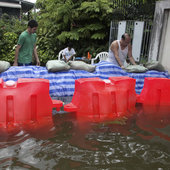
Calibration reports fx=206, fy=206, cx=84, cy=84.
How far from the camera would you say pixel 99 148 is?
273 centimetres

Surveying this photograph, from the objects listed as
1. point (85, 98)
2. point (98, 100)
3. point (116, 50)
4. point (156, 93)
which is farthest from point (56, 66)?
point (156, 93)

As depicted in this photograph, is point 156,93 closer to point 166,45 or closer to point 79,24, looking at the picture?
point 166,45

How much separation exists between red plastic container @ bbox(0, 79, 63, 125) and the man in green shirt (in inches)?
50.7

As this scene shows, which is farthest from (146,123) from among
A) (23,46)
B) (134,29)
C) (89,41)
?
(89,41)

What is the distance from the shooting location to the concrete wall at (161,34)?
20.7ft

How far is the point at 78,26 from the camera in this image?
10227mm

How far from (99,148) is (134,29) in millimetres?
5473

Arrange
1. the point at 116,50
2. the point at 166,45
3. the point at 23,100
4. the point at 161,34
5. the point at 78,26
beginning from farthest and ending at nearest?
the point at 78,26
the point at 161,34
the point at 166,45
the point at 116,50
the point at 23,100

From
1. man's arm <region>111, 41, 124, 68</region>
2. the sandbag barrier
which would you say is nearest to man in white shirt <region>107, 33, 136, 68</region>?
man's arm <region>111, 41, 124, 68</region>

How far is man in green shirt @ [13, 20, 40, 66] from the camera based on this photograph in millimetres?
4293

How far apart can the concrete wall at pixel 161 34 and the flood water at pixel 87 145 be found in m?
3.32

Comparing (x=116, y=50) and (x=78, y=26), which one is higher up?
(x=78, y=26)

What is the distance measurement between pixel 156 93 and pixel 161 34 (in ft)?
9.05

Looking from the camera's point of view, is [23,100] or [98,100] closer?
[23,100]
